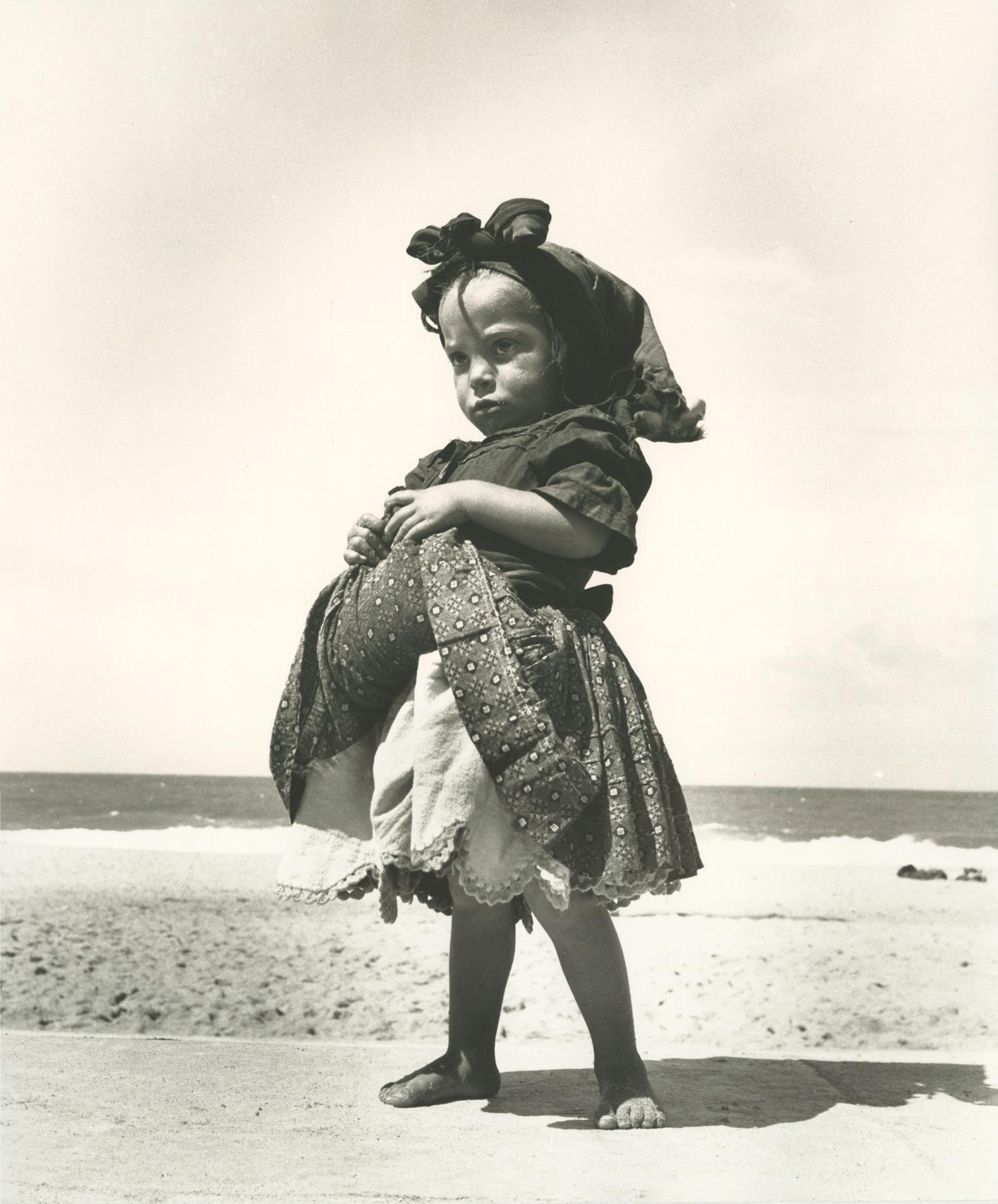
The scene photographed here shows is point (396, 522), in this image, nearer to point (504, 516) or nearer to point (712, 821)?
point (504, 516)

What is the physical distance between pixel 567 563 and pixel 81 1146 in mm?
1172

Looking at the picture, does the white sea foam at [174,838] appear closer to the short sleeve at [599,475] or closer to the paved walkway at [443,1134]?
the paved walkway at [443,1134]

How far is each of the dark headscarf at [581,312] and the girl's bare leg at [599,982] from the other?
0.82m

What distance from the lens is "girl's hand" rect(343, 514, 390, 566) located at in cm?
211

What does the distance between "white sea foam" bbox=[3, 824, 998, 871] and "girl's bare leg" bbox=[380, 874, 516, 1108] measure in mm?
11959

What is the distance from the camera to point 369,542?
6.93 feet

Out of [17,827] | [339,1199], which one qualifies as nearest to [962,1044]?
[339,1199]

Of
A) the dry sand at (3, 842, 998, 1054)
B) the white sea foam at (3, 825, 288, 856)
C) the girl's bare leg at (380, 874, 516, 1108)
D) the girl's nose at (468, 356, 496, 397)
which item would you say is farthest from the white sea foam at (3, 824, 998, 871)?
the girl's nose at (468, 356, 496, 397)

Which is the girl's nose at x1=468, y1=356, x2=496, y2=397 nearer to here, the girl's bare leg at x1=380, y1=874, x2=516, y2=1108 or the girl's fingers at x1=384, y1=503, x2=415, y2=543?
the girl's fingers at x1=384, y1=503, x2=415, y2=543

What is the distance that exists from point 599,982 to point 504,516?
2.56 feet

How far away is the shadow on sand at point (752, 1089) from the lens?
2.07 m

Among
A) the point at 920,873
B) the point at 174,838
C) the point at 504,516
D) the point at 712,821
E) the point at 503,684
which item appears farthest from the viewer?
the point at 712,821

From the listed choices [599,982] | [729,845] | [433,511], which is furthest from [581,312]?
[729,845]

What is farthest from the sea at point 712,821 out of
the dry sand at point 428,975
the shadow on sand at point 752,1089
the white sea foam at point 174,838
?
the shadow on sand at point 752,1089
